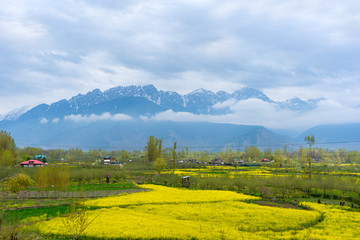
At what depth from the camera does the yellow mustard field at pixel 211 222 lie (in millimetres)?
20469

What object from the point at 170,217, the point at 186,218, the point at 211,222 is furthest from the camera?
the point at 170,217

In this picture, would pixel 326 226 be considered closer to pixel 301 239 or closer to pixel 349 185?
pixel 301 239

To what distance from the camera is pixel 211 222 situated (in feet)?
80.4

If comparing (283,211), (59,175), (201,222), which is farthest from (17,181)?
(283,211)

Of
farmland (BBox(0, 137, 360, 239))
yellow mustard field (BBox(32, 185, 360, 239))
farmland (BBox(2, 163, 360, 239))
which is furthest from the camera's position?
yellow mustard field (BBox(32, 185, 360, 239))

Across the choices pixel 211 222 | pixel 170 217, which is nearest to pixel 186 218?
pixel 170 217

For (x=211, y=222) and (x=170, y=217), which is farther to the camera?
(x=170, y=217)

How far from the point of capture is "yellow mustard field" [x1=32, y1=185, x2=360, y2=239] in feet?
67.2

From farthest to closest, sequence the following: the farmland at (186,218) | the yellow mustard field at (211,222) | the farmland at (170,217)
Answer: the yellow mustard field at (211,222) < the farmland at (186,218) < the farmland at (170,217)

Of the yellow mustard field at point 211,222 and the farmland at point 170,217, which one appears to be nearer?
the farmland at point 170,217

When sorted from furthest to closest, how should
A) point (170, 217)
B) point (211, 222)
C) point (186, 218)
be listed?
point (170, 217) → point (186, 218) → point (211, 222)

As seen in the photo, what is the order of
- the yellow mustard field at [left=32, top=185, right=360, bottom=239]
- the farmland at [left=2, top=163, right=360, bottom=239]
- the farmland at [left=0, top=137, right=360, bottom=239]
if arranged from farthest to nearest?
the yellow mustard field at [left=32, top=185, right=360, bottom=239] → the farmland at [left=2, top=163, right=360, bottom=239] → the farmland at [left=0, top=137, right=360, bottom=239]

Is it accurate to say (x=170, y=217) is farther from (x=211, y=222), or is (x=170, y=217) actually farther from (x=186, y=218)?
(x=211, y=222)

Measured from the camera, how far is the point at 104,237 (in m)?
20.2
